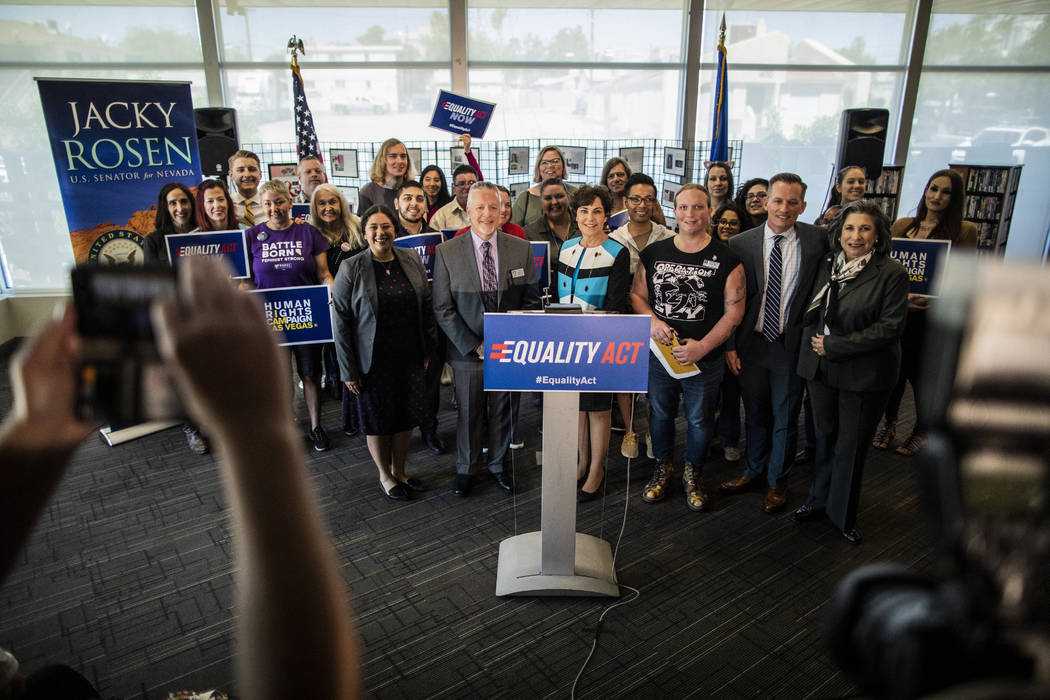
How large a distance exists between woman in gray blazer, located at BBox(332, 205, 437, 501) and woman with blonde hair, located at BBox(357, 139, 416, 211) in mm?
1695

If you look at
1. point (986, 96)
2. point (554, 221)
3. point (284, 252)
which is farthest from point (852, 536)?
point (986, 96)

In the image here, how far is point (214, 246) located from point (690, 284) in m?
2.80

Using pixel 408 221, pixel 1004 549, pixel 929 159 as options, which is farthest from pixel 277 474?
pixel 929 159

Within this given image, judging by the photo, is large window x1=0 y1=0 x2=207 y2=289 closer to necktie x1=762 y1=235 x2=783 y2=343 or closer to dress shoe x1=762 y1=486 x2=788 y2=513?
necktie x1=762 y1=235 x2=783 y2=343

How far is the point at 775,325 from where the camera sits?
10.5 feet

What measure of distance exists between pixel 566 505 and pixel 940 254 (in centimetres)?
262

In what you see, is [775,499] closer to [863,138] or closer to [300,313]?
[300,313]

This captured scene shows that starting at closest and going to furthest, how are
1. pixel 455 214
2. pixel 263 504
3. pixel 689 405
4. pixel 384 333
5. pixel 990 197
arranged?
pixel 263 504 → pixel 384 333 → pixel 689 405 → pixel 455 214 → pixel 990 197

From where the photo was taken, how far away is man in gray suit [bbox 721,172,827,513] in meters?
3.09

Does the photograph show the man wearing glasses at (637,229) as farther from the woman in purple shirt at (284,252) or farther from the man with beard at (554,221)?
the woman in purple shirt at (284,252)

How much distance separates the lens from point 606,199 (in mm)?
3486

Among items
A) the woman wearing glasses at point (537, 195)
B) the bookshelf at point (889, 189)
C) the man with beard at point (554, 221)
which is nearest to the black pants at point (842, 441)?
the man with beard at point (554, 221)

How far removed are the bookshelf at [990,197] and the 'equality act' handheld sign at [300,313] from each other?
7.11m

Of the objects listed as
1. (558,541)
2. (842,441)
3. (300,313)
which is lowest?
(558,541)
